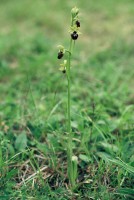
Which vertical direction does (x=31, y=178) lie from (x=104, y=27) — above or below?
below

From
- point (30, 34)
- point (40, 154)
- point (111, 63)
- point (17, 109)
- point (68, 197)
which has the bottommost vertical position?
point (68, 197)

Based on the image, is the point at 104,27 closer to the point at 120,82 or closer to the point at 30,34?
the point at 30,34

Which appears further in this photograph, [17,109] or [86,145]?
[17,109]

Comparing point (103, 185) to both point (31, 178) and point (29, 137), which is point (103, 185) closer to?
point (31, 178)

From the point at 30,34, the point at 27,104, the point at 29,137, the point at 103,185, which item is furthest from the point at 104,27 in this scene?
the point at 103,185

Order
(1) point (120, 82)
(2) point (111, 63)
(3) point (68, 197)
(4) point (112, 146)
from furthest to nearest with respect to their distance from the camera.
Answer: (2) point (111, 63) < (1) point (120, 82) < (4) point (112, 146) < (3) point (68, 197)

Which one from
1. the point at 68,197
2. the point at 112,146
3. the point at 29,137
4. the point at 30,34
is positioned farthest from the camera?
the point at 30,34

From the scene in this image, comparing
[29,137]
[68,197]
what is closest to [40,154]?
[29,137]
